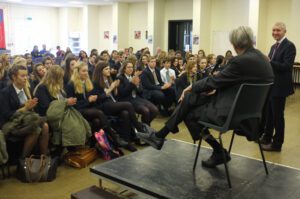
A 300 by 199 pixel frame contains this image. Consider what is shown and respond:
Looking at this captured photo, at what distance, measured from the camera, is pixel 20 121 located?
3.37 metres

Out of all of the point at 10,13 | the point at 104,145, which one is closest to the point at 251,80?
the point at 104,145

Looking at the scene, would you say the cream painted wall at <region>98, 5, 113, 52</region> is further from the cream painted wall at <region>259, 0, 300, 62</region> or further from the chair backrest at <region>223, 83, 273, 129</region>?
the chair backrest at <region>223, 83, 273, 129</region>

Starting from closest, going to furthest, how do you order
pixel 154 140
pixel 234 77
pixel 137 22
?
pixel 234 77, pixel 154 140, pixel 137 22

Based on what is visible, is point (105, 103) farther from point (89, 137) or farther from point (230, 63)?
point (230, 63)

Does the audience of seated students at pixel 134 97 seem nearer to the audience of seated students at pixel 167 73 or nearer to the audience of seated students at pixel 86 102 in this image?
the audience of seated students at pixel 86 102

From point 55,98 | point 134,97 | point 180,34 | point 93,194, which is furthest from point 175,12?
point 93,194

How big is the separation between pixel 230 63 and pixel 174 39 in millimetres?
11942

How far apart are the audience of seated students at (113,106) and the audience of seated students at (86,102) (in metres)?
0.12

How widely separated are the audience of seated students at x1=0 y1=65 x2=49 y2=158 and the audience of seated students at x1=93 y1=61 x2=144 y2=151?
950 mm

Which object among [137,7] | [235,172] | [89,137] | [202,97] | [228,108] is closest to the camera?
[228,108]

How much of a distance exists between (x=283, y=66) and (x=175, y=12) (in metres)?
10.3

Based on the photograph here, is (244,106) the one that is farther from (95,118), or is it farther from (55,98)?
(55,98)

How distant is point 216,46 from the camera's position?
41.5 feet

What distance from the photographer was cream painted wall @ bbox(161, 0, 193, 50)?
13.3 m
